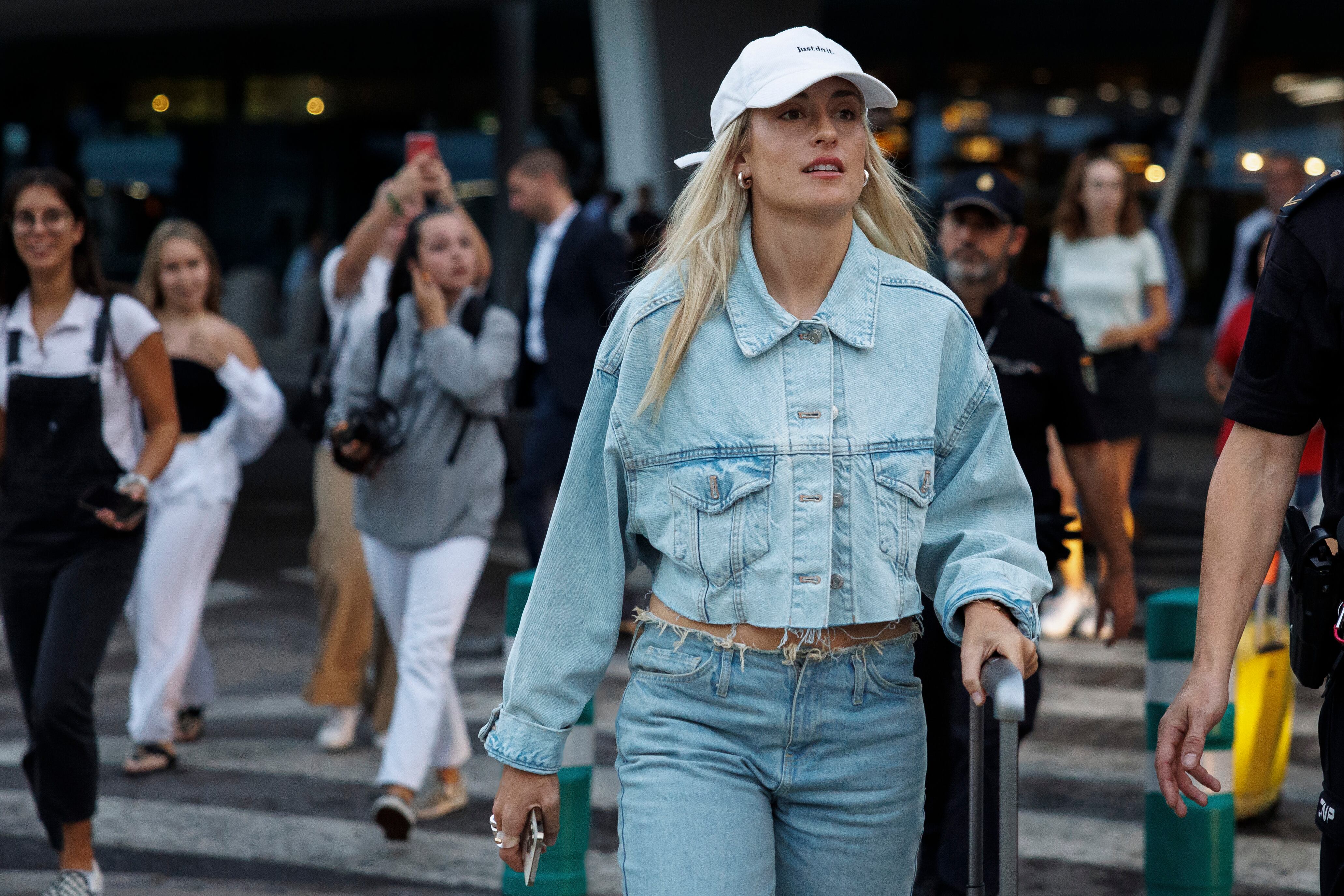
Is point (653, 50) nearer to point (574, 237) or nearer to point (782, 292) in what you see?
point (574, 237)

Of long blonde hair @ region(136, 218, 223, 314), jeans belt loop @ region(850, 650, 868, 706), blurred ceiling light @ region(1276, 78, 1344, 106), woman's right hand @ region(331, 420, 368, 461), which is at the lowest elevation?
jeans belt loop @ region(850, 650, 868, 706)

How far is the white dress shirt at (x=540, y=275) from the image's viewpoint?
8.84 meters

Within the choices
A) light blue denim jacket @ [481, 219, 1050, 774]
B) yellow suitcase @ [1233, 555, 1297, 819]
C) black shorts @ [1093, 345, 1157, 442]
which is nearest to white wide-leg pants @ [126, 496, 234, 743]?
yellow suitcase @ [1233, 555, 1297, 819]

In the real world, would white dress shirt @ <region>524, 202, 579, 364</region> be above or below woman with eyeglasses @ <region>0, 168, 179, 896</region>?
above

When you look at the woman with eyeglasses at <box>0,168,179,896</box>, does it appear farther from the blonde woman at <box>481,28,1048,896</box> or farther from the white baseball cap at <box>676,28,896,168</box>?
the white baseball cap at <box>676,28,896,168</box>

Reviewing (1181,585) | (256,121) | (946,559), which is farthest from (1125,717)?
(256,121)

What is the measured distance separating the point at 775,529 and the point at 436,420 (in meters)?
3.31

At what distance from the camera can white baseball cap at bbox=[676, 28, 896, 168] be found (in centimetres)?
270

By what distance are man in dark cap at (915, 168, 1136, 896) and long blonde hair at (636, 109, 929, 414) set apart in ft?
4.51

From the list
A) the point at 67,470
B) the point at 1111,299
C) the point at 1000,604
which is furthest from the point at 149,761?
the point at 1111,299

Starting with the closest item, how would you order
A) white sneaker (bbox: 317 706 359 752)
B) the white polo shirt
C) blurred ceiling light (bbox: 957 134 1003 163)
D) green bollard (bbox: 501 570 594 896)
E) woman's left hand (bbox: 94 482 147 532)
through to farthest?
green bollard (bbox: 501 570 594 896), woman's left hand (bbox: 94 482 147 532), the white polo shirt, white sneaker (bbox: 317 706 359 752), blurred ceiling light (bbox: 957 134 1003 163)

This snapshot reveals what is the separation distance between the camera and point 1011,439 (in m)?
4.29

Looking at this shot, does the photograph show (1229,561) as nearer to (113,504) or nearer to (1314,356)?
(1314,356)

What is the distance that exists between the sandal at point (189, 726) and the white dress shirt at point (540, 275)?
2.75 metres
